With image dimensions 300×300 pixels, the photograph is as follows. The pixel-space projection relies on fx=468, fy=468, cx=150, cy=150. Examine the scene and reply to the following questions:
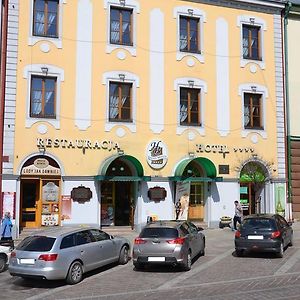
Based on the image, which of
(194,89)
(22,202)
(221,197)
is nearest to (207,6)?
(194,89)

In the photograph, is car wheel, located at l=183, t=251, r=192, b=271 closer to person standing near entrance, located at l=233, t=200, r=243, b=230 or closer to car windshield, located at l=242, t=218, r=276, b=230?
car windshield, located at l=242, t=218, r=276, b=230

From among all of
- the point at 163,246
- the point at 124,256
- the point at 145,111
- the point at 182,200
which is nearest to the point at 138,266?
the point at 124,256

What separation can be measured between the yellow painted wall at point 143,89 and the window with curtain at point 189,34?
488mm

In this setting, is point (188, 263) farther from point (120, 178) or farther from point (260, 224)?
point (120, 178)

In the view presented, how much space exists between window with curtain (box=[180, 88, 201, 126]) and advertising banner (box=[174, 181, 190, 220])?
3320mm

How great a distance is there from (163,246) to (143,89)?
11.7 metres

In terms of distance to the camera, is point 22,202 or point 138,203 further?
point 138,203

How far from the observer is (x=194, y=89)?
25047mm

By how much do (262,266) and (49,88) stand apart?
1325 centimetres

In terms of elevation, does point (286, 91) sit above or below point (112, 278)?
above

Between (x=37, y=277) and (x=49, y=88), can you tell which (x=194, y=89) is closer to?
(x=49, y=88)

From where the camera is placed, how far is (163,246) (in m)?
13.9

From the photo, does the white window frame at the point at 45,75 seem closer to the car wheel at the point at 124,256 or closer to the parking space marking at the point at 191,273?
the car wheel at the point at 124,256

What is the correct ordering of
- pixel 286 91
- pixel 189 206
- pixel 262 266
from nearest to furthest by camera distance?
pixel 262 266 < pixel 189 206 < pixel 286 91
